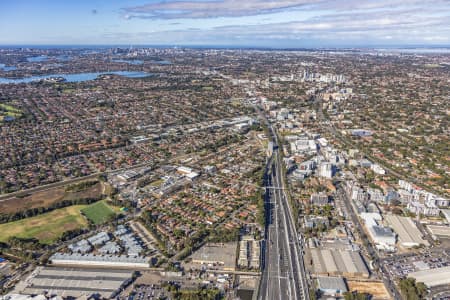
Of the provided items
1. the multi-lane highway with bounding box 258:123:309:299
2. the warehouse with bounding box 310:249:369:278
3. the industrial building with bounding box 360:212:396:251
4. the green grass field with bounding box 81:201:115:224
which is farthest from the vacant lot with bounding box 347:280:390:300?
the green grass field with bounding box 81:201:115:224

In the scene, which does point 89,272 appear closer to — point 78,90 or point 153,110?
point 153,110

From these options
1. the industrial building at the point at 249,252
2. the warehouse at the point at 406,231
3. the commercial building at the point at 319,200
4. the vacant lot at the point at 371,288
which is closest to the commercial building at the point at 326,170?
the commercial building at the point at 319,200

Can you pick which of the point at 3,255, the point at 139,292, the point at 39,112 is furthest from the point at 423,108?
the point at 39,112

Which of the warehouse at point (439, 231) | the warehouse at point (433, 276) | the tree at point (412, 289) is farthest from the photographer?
the warehouse at point (439, 231)

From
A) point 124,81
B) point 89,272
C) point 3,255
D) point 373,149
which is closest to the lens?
point 89,272

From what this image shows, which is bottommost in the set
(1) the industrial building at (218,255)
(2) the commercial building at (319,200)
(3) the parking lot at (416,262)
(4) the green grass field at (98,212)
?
(3) the parking lot at (416,262)

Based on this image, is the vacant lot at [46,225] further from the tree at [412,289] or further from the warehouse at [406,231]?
the warehouse at [406,231]

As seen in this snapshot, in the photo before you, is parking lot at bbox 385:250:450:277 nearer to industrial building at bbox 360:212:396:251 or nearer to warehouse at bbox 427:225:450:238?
industrial building at bbox 360:212:396:251
